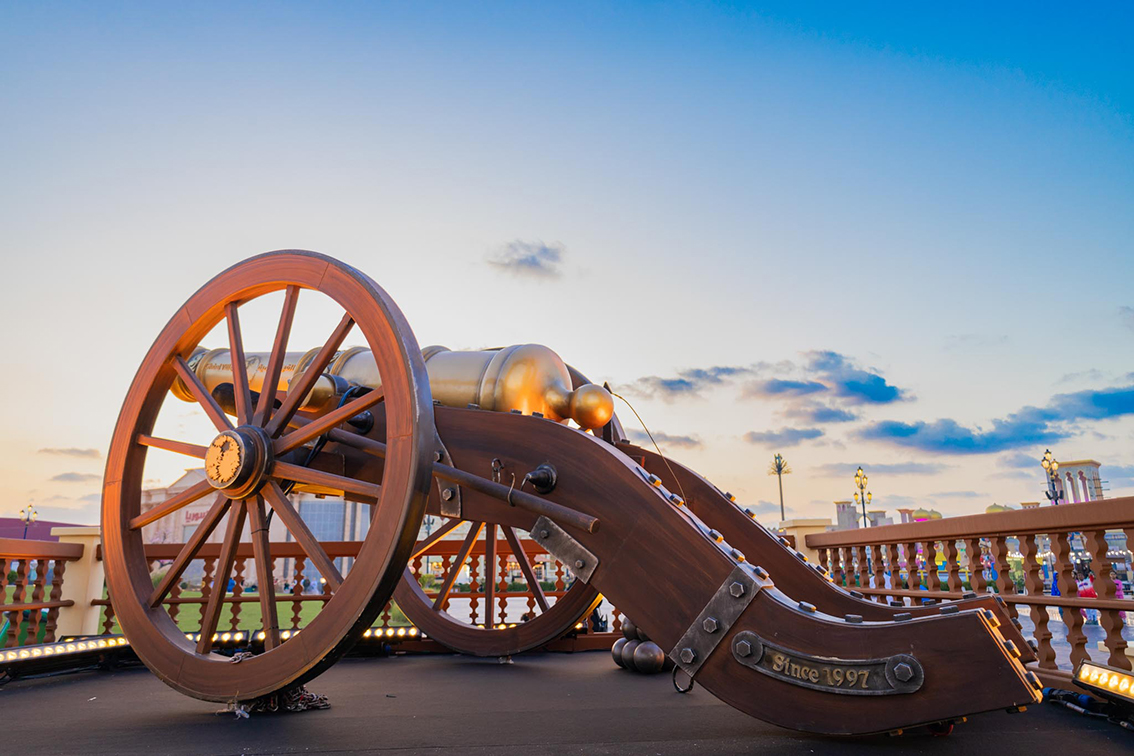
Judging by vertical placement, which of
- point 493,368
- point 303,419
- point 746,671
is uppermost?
point 493,368

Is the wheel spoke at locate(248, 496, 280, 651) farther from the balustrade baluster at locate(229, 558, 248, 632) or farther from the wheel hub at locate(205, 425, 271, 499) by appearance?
the balustrade baluster at locate(229, 558, 248, 632)

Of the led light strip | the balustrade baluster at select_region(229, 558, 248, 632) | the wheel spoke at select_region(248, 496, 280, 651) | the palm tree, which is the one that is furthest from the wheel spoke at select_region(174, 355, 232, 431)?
the palm tree

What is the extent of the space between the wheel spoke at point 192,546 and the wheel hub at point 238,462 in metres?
0.14

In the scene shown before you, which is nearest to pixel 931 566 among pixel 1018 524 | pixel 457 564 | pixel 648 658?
pixel 1018 524

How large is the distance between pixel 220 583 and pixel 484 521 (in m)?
1.22

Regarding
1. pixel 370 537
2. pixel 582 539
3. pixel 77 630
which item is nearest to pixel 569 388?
pixel 582 539

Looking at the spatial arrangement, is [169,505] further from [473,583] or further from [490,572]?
[473,583]

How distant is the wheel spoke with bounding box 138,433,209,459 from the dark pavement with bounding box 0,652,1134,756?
1.20 metres

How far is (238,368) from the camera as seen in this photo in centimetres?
357

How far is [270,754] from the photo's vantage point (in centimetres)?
246

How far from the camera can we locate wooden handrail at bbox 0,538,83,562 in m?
4.67

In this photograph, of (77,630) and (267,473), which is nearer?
(267,473)

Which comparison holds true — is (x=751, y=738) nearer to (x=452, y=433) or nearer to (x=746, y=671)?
(x=746, y=671)

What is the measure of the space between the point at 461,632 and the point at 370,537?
2674 millimetres
